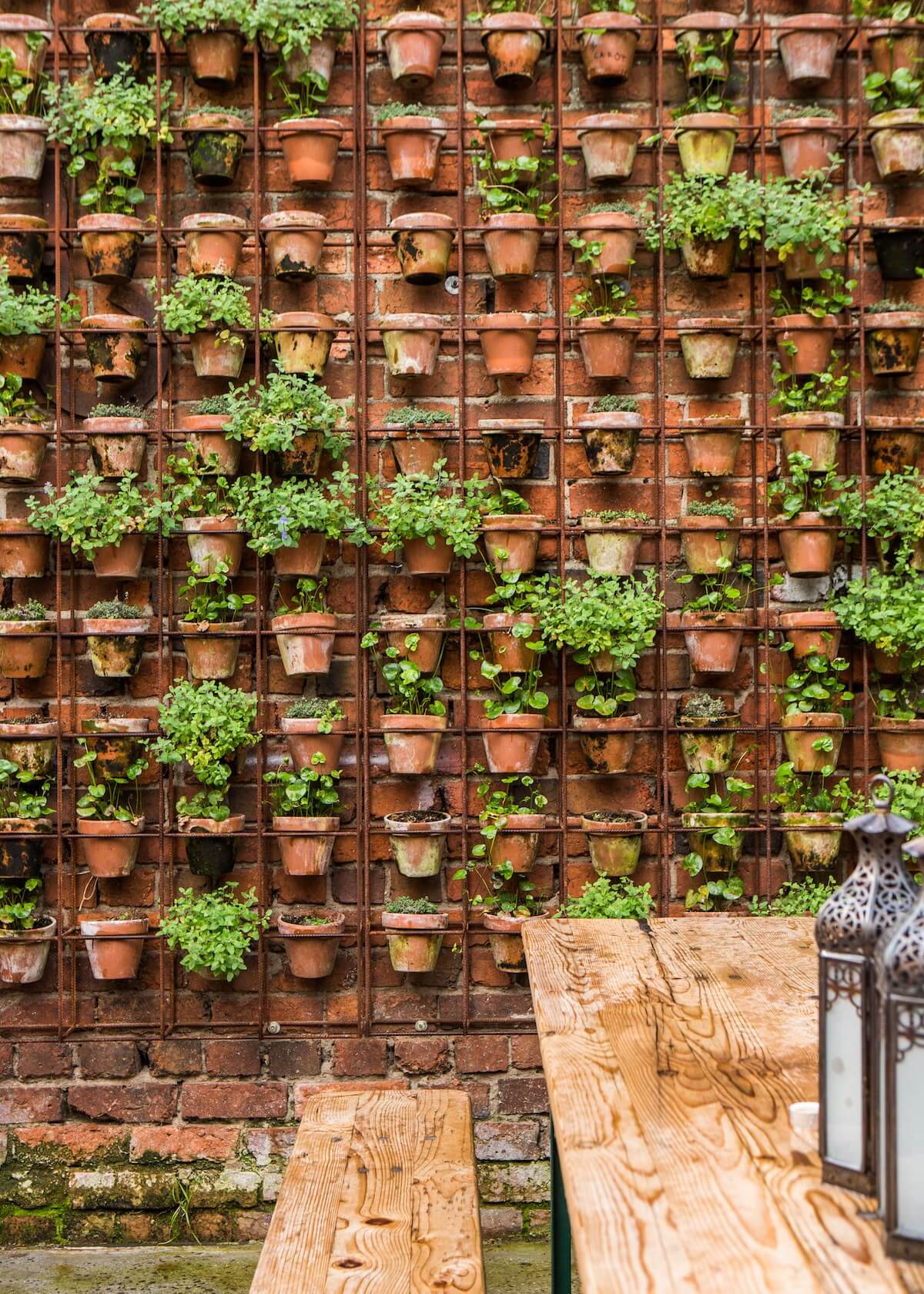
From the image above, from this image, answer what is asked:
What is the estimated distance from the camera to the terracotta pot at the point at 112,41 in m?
2.67

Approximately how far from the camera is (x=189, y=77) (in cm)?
276

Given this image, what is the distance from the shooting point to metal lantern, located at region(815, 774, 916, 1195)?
38.0 inches

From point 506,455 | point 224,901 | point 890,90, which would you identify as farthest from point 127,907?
point 890,90

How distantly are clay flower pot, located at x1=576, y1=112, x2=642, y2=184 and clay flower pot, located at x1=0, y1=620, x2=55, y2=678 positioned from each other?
1.55 meters

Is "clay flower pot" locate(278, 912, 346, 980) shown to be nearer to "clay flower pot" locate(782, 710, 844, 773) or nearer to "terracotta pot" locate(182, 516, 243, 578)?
"terracotta pot" locate(182, 516, 243, 578)

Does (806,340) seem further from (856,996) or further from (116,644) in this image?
(856,996)

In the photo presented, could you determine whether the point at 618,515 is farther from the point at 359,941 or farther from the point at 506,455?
the point at 359,941

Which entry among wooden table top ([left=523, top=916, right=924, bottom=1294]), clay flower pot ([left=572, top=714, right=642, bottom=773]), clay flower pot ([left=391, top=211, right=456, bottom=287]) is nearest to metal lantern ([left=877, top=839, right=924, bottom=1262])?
wooden table top ([left=523, top=916, right=924, bottom=1294])

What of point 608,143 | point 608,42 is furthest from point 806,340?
point 608,42

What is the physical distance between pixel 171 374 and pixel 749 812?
1.60 m

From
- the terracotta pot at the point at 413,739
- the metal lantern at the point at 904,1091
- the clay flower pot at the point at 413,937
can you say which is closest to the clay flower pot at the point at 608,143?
the terracotta pot at the point at 413,739

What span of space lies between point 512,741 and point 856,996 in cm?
169

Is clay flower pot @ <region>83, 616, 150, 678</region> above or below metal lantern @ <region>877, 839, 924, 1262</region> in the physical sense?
above

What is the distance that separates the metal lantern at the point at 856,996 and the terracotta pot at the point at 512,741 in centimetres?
162
